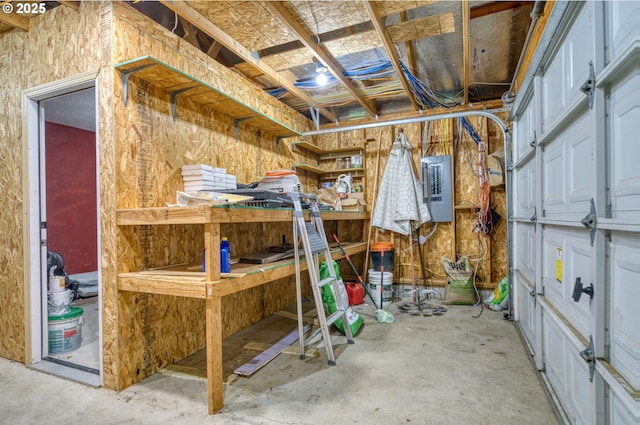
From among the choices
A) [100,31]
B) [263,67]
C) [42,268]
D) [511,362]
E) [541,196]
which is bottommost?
[511,362]

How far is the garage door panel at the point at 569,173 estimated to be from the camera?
149 centimetres

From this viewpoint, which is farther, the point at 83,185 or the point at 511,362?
the point at 83,185

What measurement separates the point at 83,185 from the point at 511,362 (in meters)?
6.63

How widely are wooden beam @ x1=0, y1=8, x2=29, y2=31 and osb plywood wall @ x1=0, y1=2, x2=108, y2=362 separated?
4 cm

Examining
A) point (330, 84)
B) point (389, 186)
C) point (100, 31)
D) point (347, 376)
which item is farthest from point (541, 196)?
point (100, 31)

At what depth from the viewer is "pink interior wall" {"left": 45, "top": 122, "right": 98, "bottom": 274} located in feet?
17.0

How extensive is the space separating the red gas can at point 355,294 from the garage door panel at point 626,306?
10.4 feet

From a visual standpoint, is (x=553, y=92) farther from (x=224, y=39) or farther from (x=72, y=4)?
(x=72, y=4)

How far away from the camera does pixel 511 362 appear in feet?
8.45

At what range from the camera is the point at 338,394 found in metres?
2.15

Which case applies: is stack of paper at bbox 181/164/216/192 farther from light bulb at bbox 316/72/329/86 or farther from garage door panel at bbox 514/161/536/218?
garage door panel at bbox 514/161/536/218

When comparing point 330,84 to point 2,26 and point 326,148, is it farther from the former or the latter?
point 2,26

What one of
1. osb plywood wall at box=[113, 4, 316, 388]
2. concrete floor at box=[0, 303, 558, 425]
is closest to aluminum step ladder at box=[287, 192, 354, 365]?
concrete floor at box=[0, 303, 558, 425]
